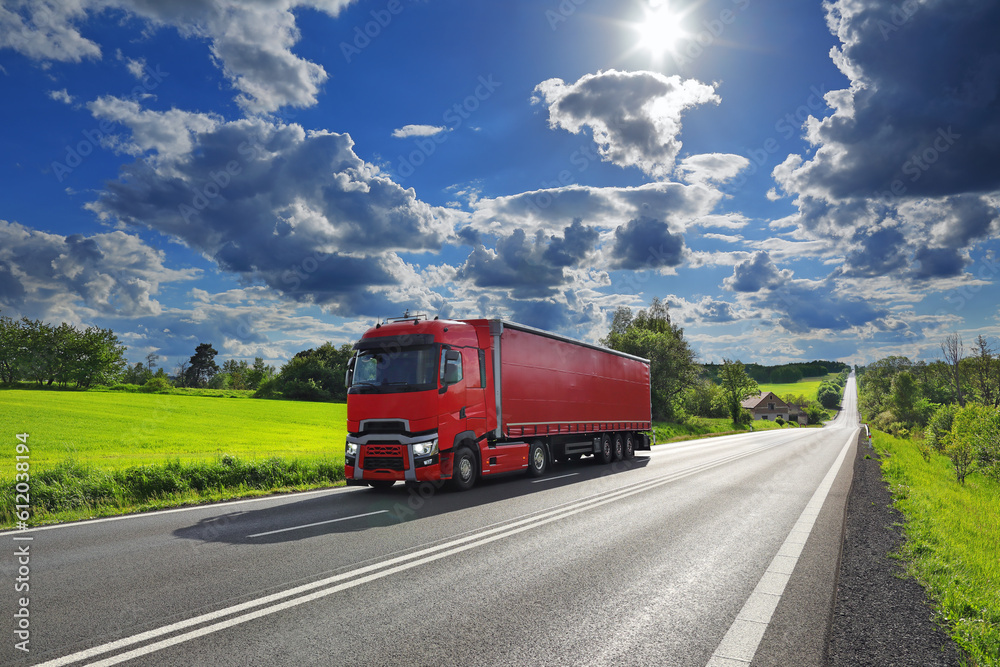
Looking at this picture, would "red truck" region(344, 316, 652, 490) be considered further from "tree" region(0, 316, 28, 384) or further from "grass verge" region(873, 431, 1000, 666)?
"tree" region(0, 316, 28, 384)

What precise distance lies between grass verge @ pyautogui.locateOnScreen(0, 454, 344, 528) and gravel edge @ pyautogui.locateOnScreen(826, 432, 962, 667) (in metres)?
10.6

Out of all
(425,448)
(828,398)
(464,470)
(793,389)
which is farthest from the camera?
(793,389)

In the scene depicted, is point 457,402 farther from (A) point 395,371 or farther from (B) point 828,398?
(B) point 828,398

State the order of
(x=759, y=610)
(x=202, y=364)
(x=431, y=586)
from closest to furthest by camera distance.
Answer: (x=759, y=610) → (x=431, y=586) → (x=202, y=364)

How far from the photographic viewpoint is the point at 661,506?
10.6 meters

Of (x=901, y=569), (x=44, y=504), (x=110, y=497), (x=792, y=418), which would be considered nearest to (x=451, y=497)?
(x=110, y=497)

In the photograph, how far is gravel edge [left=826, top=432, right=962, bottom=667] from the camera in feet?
13.1

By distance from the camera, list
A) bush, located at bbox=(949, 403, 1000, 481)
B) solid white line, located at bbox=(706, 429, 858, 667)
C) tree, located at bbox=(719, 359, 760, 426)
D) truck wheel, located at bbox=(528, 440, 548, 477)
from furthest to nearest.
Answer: tree, located at bbox=(719, 359, 760, 426)
bush, located at bbox=(949, 403, 1000, 481)
truck wheel, located at bbox=(528, 440, 548, 477)
solid white line, located at bbox=(706, 429, 858, 667)

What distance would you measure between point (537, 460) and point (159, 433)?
75.4 ft

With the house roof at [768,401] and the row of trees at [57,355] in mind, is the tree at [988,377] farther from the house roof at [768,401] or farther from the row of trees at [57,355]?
the row of trees at [57,355]

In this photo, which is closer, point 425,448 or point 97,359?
point 425,448

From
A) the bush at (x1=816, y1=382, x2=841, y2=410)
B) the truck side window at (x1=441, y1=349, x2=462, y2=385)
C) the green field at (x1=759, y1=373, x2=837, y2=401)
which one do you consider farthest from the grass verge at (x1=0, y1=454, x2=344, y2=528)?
the bush at (x1=816, y1=382, x2=841, y2=410)

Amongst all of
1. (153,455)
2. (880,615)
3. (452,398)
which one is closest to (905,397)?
(452,398)

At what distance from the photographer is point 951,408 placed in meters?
45.7
